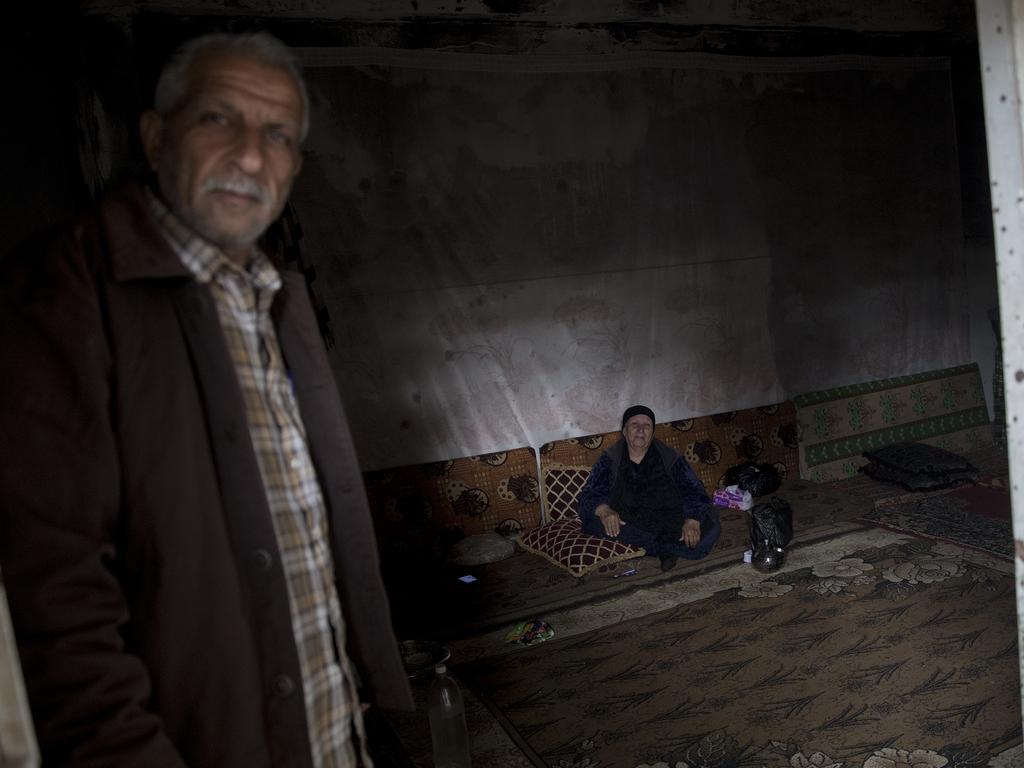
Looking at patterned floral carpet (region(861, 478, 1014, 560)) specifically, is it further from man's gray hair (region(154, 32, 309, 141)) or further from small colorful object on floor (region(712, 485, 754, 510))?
man's gray hair (region(154, 32, 309, 141))

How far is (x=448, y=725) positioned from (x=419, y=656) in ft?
2.29

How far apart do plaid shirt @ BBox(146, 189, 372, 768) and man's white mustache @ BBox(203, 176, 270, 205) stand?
0.08 m

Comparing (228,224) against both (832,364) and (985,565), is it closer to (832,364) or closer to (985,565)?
(985,565)

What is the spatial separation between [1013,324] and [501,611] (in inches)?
114

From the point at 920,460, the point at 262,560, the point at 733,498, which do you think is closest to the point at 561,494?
the point at 733,498

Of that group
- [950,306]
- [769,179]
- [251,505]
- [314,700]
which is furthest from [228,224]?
[950,306]

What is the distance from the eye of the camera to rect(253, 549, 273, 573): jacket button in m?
1.05

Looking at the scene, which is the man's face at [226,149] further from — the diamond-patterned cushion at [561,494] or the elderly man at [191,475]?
the diamond-patterned cushion at [561,494]

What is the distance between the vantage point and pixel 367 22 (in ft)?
13.4

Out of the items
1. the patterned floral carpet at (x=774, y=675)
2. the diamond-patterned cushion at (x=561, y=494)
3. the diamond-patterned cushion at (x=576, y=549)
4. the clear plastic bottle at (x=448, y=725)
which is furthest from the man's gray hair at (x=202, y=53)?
the diamond-patterned cushion at (x=561, y=494)

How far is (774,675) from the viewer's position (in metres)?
2.88

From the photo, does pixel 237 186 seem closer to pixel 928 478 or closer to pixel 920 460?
pixel 928 478

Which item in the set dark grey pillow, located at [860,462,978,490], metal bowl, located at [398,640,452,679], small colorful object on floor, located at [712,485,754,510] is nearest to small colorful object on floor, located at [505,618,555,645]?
metal bowl, located at [398,640,452,679]

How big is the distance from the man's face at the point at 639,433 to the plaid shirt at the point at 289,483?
3142 mm
